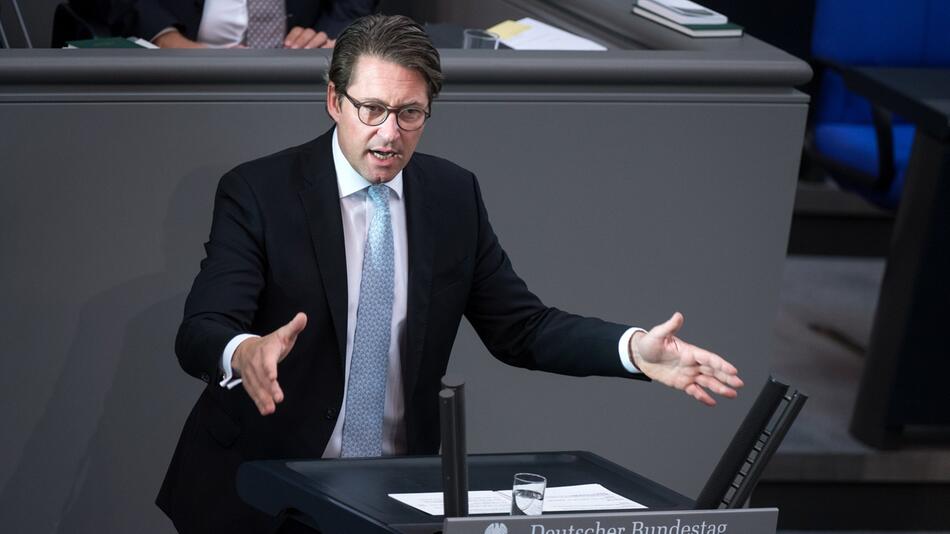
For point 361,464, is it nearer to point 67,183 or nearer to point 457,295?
point 457,295

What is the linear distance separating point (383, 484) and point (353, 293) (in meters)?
0.46

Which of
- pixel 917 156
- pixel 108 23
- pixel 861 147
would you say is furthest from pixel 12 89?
pixel 861 147

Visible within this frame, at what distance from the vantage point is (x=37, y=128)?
246 centimetres

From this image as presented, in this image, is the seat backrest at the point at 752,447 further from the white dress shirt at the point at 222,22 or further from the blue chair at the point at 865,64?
the blue chair at the point at 865,64

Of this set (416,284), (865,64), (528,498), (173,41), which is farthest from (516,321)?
(865,64)

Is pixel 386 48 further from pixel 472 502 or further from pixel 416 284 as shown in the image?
pixel 472 502

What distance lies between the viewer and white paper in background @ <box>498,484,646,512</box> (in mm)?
1600

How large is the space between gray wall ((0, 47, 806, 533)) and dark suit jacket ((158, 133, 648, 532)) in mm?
525

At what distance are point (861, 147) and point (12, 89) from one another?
285cm

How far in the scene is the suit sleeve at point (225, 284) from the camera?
1.79m

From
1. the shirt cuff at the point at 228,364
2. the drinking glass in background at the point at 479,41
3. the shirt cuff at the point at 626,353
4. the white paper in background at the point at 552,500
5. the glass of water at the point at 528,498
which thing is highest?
the drinking glass in background at the point at 479,41

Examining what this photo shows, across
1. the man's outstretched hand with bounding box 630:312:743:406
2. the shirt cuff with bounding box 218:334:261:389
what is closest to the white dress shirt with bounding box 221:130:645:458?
the shirt cuff with bounding box 218:334:261:389

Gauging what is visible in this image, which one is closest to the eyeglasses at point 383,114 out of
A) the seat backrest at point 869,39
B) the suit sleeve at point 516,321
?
the suit sleeve at point 516,321

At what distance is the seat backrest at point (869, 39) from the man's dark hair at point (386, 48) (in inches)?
117
